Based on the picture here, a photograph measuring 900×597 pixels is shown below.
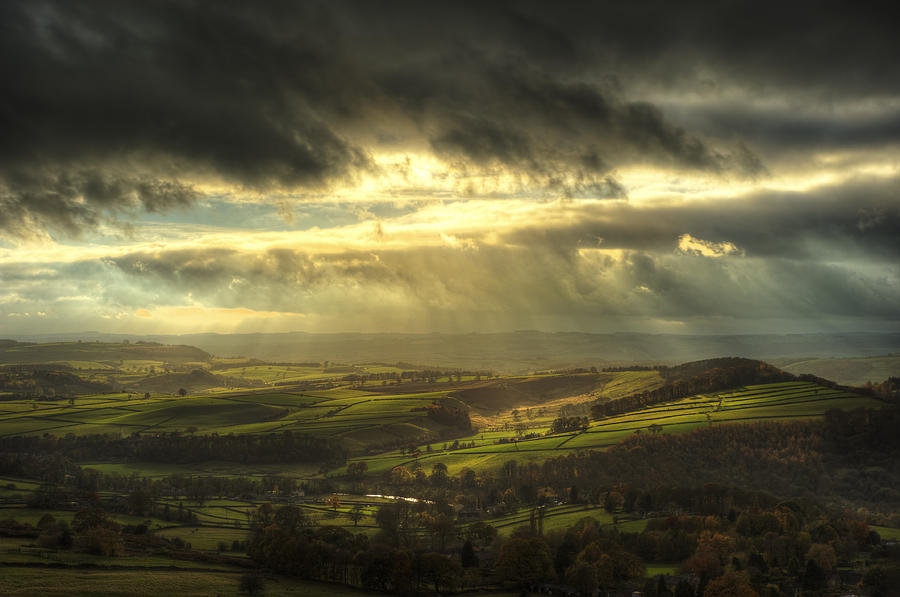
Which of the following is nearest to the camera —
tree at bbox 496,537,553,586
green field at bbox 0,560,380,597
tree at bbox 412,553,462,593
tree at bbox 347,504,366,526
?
green field at bbox 0,560,380,597

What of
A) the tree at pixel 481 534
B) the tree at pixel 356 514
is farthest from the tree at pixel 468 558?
the tree at pixel 356 514

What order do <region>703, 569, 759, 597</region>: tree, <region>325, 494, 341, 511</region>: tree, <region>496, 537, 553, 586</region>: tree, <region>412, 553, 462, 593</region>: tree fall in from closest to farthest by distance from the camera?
<region>703, 569, 759, 597</region>: tree → <region>412, 553, 462, 593</region>: tree → <region>496, 537, 553, 586</region>: tree → <region>325, 494, 341, 511</region>: tree

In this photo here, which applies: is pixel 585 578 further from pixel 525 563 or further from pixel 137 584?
pixel 137 584

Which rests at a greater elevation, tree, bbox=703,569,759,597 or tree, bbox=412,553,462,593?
tree, bbox=703,569,759,597

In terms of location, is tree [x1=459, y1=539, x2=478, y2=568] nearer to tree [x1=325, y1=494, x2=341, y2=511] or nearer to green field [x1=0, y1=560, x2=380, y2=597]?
green field [x1=0, y1=560, x2=380, y2=597]

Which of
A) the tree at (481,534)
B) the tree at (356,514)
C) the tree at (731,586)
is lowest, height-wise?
the tree at (356,514)

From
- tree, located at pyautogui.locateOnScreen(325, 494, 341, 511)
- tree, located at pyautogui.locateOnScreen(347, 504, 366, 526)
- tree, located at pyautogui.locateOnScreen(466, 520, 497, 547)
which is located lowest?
tree, located at pyautogui.locateOnScreen(325, 494, 341, 511)

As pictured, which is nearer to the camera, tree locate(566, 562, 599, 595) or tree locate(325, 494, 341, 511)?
tree locate(566, 562, 599, 595)

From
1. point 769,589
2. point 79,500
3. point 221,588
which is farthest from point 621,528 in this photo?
point 79,500

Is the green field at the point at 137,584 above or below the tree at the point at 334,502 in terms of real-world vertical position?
above

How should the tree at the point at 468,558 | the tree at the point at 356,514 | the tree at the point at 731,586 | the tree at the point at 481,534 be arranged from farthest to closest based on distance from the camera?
the tree at the point at 356,514 < the tree at the point at 481,534 < the tree at the point at 468,558 < the tree at the point at 731,586

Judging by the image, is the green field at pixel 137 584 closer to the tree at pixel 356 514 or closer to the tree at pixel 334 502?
the tree at pixel 356 514

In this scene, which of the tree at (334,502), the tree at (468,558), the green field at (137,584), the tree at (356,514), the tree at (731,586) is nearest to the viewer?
the green field at (137,584)

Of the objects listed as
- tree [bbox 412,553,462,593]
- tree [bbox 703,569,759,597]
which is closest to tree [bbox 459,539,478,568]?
tree [bbox 412,553,462,593]
